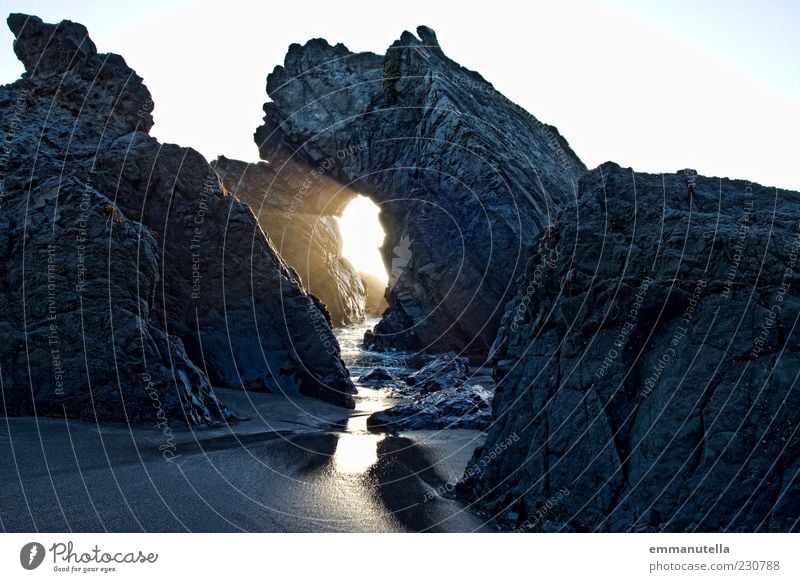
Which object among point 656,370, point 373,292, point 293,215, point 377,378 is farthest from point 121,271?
point 373,292

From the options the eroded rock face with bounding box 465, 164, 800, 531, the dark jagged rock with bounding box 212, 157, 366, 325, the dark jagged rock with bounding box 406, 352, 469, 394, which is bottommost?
the dark jagged rock with bounding box 406, 352, 469, 394

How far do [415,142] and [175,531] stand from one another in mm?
41783

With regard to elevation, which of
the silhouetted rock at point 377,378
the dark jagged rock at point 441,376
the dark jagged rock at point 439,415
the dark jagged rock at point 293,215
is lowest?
the silhouetted rock at point 377,378

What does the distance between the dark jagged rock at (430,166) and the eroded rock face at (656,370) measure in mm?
28579

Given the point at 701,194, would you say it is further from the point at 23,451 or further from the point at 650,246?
the point at 23,451

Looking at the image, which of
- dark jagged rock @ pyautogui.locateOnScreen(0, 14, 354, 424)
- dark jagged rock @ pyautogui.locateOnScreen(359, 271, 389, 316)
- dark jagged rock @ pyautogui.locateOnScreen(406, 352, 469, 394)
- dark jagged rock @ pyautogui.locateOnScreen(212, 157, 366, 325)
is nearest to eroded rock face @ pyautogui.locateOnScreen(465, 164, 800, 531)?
dark jagged rock @ pyautogui.locateOnScreen(0, 14, 354, 424)

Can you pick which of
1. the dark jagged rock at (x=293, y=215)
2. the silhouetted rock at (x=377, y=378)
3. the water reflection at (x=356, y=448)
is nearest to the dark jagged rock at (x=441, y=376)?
the silhouetted rock at (x=377, y=378)

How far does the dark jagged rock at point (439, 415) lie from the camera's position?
16406 millimetres

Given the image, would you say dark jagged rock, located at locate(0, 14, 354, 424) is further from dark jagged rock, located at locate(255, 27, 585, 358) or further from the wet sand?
dark jagged rock, located at locate(255, 27, 585, 358)

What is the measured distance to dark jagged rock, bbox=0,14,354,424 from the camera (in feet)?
42.4

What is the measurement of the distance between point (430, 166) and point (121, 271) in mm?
33562

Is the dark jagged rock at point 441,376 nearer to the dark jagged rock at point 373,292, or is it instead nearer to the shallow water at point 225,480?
the shallow water at point 225,480

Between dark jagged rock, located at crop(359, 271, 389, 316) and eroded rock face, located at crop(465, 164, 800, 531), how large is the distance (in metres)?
90.2

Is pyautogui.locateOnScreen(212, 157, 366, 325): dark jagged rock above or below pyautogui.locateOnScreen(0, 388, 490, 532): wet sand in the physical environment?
above
